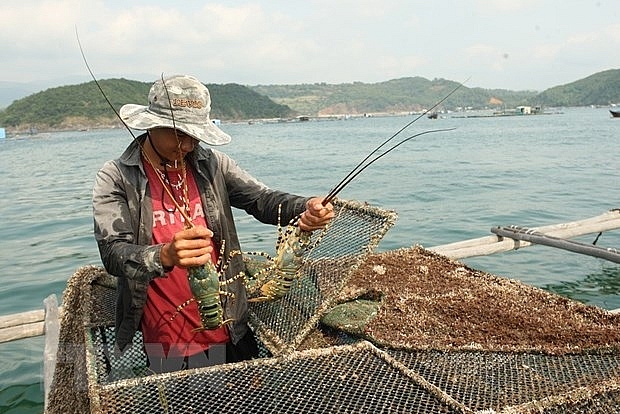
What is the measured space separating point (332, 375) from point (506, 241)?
17.1ft

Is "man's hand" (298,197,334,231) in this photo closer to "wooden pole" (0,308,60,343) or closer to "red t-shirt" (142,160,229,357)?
"red t-shirt" (142,160,229,357)

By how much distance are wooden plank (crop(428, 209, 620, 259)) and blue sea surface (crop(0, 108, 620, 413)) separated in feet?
3.22

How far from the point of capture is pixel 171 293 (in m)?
2.84

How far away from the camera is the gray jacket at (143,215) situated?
248cm

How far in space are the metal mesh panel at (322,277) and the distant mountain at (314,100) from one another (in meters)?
79.2

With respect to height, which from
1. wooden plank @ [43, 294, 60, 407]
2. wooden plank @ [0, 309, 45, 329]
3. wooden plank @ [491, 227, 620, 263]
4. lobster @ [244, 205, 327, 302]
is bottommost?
wooden plank @ [491, 227, 620, 263]

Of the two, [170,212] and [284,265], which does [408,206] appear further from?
[170,212]

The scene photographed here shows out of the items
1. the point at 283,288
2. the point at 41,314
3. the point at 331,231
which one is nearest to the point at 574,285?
the point at 331,231

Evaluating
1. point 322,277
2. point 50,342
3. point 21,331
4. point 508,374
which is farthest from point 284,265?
point 21,331

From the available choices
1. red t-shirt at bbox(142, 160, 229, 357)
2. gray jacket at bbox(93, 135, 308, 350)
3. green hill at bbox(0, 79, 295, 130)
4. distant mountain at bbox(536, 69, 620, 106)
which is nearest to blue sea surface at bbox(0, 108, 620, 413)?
red t-shirt at bbox(142, 160, 229, 357)

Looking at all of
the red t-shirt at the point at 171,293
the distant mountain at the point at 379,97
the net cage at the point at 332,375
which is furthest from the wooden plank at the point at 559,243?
the distant mountain at the point at 379,97

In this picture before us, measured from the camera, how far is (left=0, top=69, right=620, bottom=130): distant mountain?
88125mm

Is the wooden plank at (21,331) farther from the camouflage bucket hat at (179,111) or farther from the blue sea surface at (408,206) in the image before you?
the camouflage bucket hat at (179,111)

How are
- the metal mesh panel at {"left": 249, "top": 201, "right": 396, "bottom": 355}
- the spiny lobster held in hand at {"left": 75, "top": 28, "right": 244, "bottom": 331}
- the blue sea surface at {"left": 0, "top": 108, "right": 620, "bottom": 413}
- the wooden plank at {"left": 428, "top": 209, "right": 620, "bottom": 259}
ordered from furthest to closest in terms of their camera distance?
the blue sea surface at {"left": 0, "top": 108, "right": 620, "bottom": 413} → the wooden plank at {"left": 428, "top": 209, "right": 620, "bottom": 259} → the metal mesh panel at {"left": 249, "top": 201, "right": 396, "bottom": 355} → the spiny lobster held in hand at {"left": 75, "top": 28, "right": 244, "bottom": 331}
